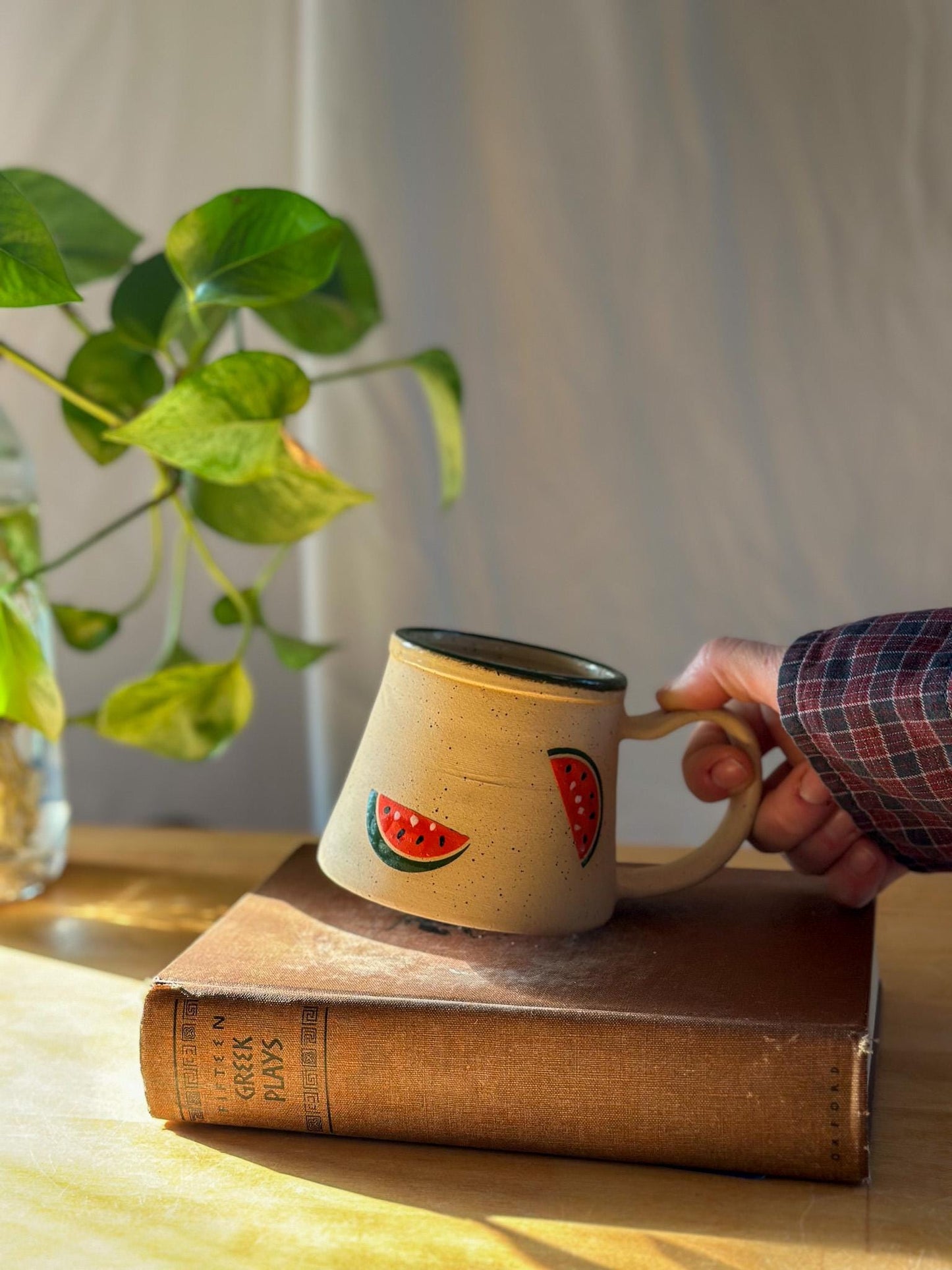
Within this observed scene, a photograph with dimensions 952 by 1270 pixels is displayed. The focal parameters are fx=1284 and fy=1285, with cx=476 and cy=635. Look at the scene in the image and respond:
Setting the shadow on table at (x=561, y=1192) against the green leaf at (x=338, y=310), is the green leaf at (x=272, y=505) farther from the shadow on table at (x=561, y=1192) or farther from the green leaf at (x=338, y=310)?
the shadow on table at (x=561, y=1192)

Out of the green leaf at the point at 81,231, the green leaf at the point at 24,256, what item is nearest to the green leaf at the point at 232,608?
the green leaf at the point at 81,231

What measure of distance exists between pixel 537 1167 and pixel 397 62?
860 millimetres

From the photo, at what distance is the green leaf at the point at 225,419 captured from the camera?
2.05 ft

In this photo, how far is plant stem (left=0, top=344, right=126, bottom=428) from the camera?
716 millimetres

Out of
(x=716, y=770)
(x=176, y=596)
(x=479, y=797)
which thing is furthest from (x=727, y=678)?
(x=176, y=596)

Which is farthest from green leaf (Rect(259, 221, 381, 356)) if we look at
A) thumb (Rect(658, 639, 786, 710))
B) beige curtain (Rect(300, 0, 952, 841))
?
thumb (Rect(658, 639, 786, 710))

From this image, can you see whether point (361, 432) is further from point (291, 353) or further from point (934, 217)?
point (934, 217)

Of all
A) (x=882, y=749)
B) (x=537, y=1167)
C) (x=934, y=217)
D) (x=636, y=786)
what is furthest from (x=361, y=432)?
(x=537, y=1167)

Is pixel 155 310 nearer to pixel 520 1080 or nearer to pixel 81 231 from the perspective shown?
pixel 81 231

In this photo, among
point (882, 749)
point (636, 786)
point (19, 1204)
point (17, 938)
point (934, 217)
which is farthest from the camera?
point (636, 786)

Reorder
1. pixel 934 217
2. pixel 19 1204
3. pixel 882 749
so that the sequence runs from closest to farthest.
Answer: pixel 19 1204 < pixel 882 749 < pixel 934 217

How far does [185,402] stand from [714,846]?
332 mm

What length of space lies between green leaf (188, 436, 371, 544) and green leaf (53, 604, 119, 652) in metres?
0.14

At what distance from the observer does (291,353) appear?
1092 millimetres
